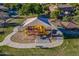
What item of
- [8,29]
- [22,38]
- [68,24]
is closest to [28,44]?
[22,38]

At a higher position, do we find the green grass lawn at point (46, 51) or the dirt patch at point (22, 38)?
the dirt patch at point (22, 38)

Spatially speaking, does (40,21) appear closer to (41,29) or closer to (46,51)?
(41,29)

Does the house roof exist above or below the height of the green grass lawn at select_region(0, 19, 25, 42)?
above

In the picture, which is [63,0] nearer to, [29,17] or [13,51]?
[29,17]

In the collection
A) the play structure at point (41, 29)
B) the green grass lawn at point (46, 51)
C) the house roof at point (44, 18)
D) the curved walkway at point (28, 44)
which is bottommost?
the green grass lawn at point (46, 51)

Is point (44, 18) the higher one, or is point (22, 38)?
point (44, 18)

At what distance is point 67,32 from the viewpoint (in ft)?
4.85

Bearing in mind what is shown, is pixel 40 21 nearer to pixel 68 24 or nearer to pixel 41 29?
pixel 41 29

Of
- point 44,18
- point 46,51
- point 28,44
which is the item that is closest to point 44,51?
point 46,51

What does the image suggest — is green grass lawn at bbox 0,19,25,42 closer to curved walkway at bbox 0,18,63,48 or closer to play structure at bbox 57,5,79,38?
curved walkway at bbox 0,18,63,48

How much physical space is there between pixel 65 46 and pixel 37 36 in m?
0.21

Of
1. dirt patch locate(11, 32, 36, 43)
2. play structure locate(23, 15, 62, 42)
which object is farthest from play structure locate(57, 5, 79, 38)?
dirt patch locate(11, 32, 36, 43)

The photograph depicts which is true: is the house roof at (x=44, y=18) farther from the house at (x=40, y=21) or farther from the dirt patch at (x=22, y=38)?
the dirt patch at (x=22, y=38)

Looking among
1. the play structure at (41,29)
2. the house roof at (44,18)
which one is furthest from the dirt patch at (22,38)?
the house roof at (44,18)
